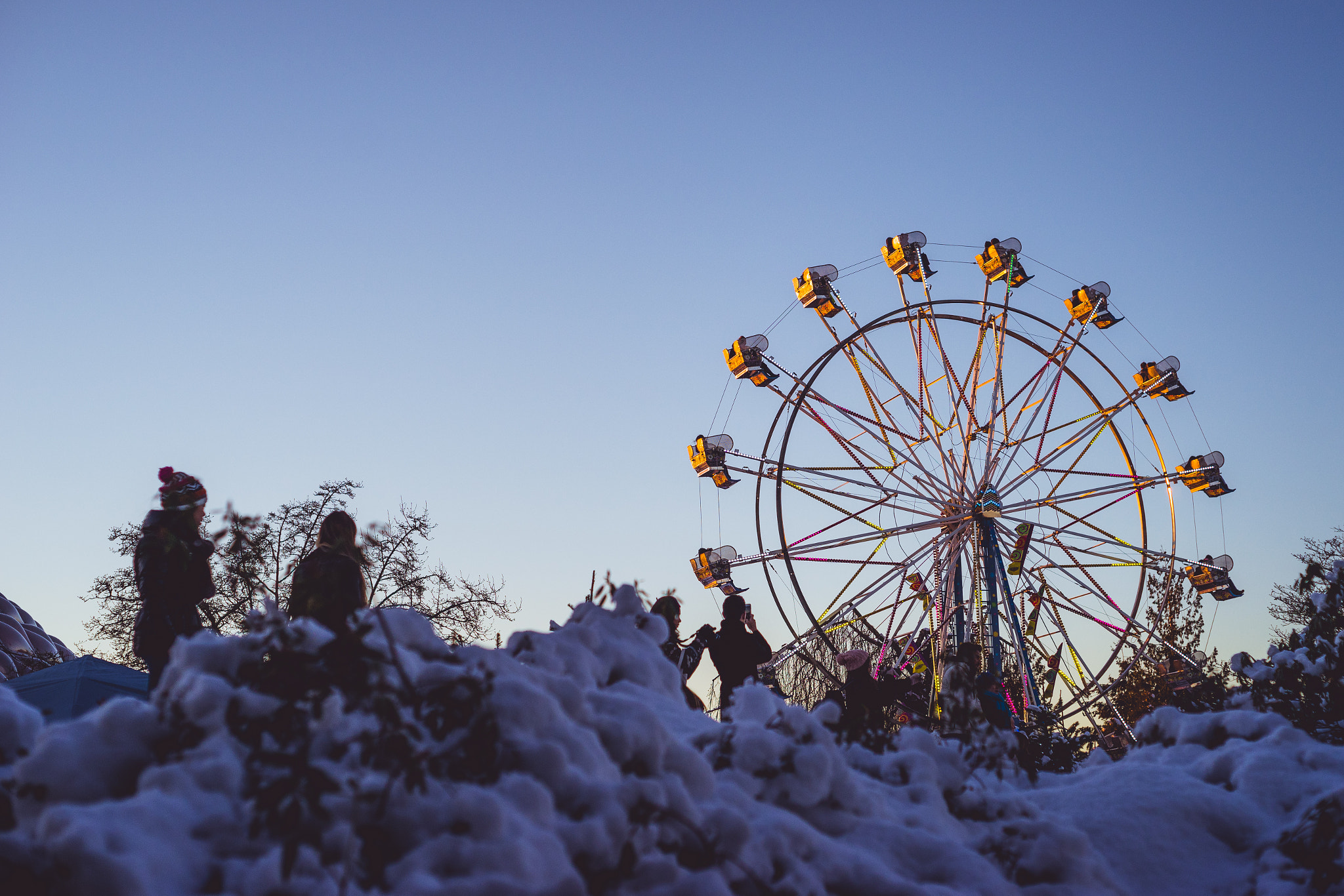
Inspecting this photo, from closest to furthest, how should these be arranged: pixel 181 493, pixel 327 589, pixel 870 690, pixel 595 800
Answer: pixel 595 800 < pixel 327 589 < pixel 181 493 < pixel 870 690

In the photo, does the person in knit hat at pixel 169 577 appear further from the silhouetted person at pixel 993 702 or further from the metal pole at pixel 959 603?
the metal pole at pixel 959 603

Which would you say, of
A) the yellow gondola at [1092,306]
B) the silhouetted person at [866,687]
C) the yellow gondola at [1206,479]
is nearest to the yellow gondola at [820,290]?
the yellow gondola at [1092,306]

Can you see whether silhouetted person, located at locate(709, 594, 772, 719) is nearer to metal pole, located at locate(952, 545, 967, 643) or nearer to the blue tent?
the blue tent

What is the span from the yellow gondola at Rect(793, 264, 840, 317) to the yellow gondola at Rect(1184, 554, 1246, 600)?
7.68 m

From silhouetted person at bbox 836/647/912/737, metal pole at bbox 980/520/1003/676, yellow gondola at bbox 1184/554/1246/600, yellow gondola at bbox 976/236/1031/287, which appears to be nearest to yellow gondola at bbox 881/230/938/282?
yellow gondola at bbox 976/236/1031/287

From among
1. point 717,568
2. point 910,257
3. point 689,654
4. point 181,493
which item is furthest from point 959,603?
point 181,493

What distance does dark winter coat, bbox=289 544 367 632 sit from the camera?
3.27 m

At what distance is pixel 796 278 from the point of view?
56.4ft

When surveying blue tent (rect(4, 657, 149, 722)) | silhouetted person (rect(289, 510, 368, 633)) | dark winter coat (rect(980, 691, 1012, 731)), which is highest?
silhouetted person (rect(289, 510, 368, 633))

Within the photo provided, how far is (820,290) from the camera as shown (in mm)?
16719

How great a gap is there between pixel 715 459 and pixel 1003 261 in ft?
19.7

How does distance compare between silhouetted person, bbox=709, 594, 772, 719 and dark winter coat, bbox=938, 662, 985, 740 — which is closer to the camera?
dark winter coat, bbox=938, 662, 985, 740

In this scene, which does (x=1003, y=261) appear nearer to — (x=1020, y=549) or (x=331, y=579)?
(x=1020, y=549)

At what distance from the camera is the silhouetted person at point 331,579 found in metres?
3.23
